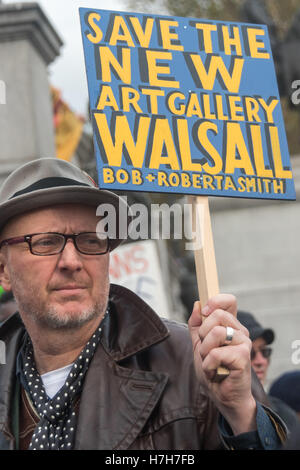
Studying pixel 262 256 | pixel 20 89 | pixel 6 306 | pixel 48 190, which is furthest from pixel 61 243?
pixel 262 256

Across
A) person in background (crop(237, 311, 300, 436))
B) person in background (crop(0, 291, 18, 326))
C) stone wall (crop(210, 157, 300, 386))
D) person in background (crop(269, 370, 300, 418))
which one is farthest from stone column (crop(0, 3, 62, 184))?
stone wall (crop(210, 157, 300, 386))

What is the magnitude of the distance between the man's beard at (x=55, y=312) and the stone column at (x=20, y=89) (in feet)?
14.2

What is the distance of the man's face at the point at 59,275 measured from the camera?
8.66ft

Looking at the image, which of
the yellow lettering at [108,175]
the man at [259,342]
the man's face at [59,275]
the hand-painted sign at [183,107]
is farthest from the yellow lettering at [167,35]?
the man at [259,342]

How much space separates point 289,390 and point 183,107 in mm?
2349

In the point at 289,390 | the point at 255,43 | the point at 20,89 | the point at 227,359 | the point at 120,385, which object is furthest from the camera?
the point at 20,89

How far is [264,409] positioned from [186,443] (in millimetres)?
246

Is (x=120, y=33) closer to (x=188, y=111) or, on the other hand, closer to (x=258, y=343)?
(x=188, y=111)

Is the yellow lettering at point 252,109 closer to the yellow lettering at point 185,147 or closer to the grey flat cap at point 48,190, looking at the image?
the yellow lettering at point 185,147

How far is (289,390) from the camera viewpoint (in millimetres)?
4527

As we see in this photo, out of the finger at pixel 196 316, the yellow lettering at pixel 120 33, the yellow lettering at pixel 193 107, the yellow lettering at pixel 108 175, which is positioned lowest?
the finger at pixel 196 316

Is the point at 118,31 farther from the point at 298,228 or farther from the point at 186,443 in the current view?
the point at 298,228
